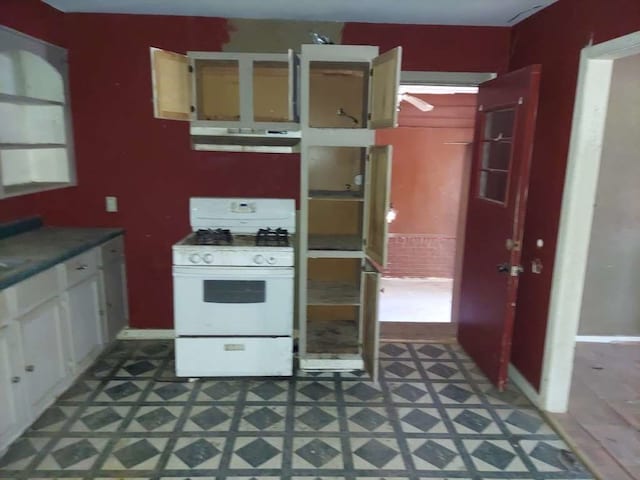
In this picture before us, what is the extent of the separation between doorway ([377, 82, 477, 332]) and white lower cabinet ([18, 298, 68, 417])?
12.7 feet

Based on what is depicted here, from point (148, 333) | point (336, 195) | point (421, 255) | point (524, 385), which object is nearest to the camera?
point (524, 385)

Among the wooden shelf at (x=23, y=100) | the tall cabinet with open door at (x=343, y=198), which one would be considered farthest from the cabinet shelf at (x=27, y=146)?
the tall cabinet with open door at (x=343, y=198)

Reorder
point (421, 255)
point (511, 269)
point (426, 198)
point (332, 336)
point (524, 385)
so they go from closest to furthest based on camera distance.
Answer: point (511, 269), point (524, 385), point (332, 336), point (426, 198), point (421, 255)

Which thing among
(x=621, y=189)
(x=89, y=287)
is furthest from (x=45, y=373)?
(x=621, y=189)

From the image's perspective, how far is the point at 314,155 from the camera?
343 centimetres

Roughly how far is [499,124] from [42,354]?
298 cm

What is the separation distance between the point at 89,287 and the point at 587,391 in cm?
319

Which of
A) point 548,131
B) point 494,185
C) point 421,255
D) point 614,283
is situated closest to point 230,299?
point 494,185

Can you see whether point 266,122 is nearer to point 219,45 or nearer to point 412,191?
point 219,45

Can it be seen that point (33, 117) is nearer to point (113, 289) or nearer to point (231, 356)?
point (113, 289)

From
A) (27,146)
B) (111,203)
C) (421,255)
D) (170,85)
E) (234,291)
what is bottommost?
(421,255)

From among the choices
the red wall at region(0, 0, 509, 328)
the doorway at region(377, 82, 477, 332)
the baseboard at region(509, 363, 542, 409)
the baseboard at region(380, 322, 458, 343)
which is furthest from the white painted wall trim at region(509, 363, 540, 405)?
the doorway at region(377, 82, 477, 332)

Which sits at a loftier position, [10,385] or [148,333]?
[10,385]

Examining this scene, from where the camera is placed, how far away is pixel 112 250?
330cm
